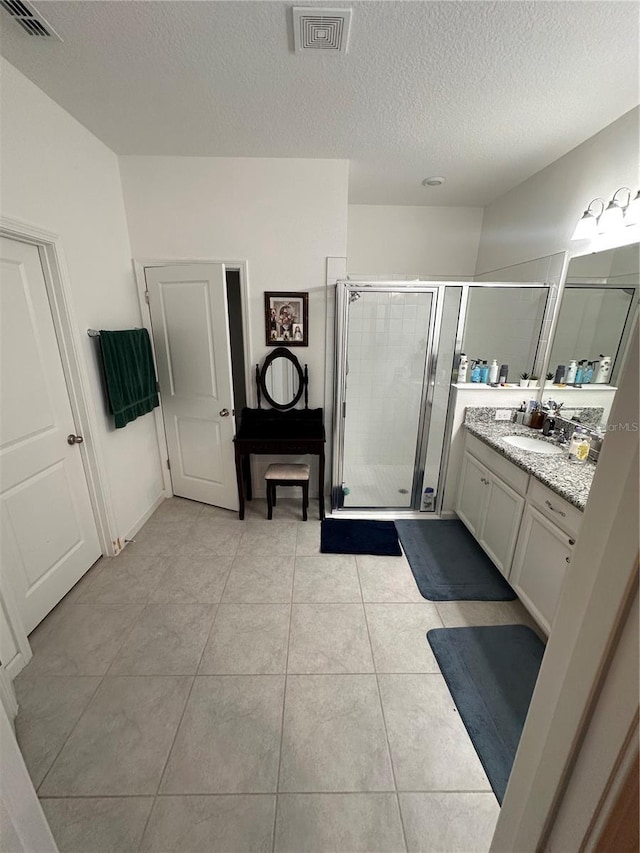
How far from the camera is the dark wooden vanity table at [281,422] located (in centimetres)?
251

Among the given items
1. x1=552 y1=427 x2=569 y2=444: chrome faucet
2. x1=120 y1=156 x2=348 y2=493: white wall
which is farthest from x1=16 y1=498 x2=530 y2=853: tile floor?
x1=120 y1=156 x2=348 y2=493: white wall

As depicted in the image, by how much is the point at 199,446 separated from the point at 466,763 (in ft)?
8.28

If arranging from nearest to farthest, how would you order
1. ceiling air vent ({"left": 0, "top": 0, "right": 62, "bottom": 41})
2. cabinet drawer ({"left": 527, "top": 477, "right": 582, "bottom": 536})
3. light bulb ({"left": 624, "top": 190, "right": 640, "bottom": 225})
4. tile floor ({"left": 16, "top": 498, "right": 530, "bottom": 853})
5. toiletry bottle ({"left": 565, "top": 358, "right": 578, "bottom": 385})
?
tile floor ({"left": 16, "top": 498, "right": 530, "bottom": 853}), ceiling air vent ({"left": 0, "top": 0, "right": 62, "bottom": 41}), cabinet drawer ({"left": 527, "top": 477, "right": 582, "bottom": 536}), light bulb ({"left": 624, "top": 190, "right": 640, "bottom": 225}), toiletry bottle ({"left": 565, "top": 358, "right": 578, "bottom": 385})

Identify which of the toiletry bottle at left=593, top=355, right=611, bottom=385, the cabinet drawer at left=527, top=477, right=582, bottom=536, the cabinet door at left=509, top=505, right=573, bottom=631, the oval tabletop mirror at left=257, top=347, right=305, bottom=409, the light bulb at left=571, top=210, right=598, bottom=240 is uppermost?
the light bulb at left=571, top=210, right=598, bottom=240

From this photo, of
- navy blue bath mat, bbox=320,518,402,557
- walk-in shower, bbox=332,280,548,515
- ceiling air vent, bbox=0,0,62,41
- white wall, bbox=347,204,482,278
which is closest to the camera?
ceiling air vent, bbox=0,0,62,41

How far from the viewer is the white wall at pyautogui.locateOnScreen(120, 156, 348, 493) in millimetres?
2309

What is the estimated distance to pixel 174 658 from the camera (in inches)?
63.3

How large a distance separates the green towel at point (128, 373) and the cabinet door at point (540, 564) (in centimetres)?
263

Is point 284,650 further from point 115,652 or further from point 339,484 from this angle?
point 339,484

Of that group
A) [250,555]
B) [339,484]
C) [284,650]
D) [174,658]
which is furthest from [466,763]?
[339,484]

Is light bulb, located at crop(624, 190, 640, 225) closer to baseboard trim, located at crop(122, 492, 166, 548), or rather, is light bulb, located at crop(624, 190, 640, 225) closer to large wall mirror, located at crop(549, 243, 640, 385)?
large wall mirror, located at crop(549, 243, 640, 385)

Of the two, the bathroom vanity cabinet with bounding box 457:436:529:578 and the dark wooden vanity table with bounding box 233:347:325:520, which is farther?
the dark wooden vanity table with bounding box 233:347:325:520

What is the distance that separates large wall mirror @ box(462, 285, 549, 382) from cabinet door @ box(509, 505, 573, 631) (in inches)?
53.8

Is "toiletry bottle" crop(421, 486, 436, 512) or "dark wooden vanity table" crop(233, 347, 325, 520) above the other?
"dark wooden vanity table" crop(233, 347, 325, 520)
